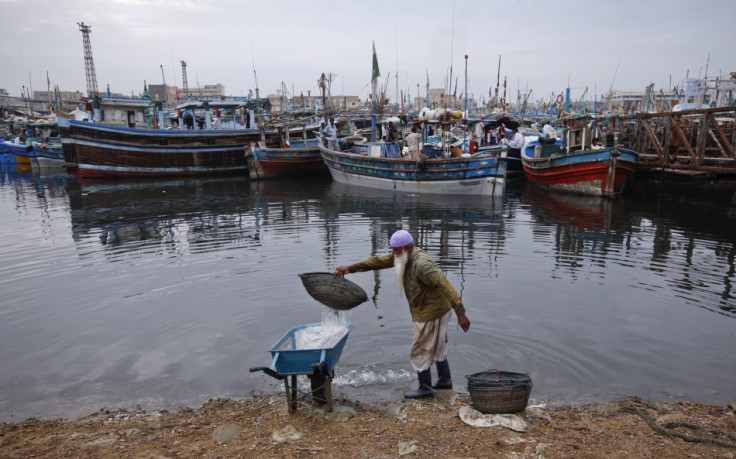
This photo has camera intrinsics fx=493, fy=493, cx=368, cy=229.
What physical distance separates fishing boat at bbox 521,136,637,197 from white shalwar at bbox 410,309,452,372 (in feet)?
49.7

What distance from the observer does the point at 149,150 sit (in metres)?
27.9

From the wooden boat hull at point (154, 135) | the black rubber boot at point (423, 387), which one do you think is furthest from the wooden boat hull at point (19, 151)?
the black rubber boot at point (423, 387)

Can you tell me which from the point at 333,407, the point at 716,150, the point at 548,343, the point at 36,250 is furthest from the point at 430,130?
the point at 333,407

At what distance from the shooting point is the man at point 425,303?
469 cm

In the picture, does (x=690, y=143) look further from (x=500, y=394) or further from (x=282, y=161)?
(x=500, y=394)

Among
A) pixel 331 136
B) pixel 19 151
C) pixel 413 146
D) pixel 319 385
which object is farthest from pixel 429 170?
pixel 19 151

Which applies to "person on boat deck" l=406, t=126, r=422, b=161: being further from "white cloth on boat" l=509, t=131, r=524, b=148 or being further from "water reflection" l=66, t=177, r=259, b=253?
"white cloth on boat" l=509, t=131, r=524, b=148

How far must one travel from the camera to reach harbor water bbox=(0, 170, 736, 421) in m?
5.38

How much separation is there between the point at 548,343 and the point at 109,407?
5.05 meters

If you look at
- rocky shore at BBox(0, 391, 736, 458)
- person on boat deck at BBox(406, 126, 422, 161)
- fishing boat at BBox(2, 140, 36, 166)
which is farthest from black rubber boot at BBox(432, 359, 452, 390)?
fishing boat at BBox(2, 140, 36, 166)

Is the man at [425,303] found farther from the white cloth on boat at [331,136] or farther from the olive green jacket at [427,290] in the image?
the white cloth on boat at [331,136]

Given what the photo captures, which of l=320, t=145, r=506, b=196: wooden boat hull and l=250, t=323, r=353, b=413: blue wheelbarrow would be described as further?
l=320, t=145, r=506, b=196: wooden boat hull

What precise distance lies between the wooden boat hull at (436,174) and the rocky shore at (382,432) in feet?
48.1

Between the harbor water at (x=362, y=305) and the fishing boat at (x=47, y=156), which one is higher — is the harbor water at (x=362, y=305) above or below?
below
